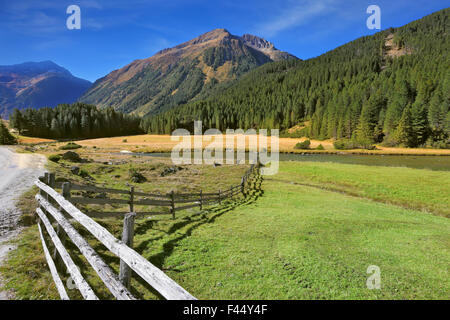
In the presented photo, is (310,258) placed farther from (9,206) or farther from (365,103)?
(365,103)

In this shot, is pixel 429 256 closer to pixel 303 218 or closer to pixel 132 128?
pixel 303 218

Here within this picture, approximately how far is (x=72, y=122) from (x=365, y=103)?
16647 cm

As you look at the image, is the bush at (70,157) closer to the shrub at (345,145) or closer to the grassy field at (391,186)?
the grassy field at (391,186)

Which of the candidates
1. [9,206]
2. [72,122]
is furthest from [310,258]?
[72,122]

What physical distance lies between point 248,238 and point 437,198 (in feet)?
80.6

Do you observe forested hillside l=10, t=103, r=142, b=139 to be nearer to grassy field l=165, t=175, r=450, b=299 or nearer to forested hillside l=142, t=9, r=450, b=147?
forested hillside l=142, t=9, r=450, b=147

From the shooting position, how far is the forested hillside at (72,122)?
106 m

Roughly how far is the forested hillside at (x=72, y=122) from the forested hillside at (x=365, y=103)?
18.5m

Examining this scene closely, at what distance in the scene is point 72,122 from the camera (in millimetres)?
120625

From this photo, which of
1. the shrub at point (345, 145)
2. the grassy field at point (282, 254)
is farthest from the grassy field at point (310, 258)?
the shrub at point (345, 145)

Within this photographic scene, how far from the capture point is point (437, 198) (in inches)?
835

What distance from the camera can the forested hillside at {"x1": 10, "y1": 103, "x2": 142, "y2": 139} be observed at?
106 metres

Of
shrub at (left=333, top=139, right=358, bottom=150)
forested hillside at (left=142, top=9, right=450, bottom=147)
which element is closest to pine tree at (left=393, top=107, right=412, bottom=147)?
forested hillside at (left=142, top=9, right=450, bottom=147)

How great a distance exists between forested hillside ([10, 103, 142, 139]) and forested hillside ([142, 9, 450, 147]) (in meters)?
18.5
